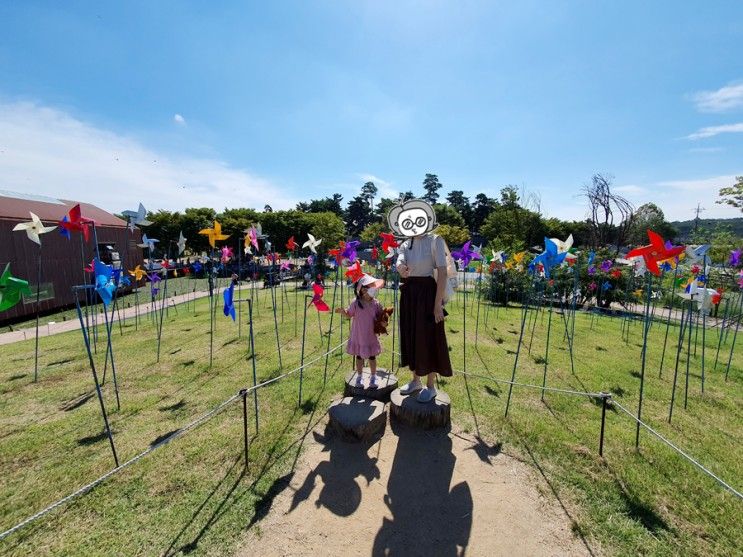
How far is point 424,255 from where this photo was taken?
13.4 ft

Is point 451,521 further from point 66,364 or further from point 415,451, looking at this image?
point 66,364

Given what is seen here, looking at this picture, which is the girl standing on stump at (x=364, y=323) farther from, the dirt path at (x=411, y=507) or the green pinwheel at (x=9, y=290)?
the green pinwheel at (x=9, y=290)

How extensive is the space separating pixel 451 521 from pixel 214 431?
9.84ft

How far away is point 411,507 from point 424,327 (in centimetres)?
188

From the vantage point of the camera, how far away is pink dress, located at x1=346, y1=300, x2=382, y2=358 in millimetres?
4781

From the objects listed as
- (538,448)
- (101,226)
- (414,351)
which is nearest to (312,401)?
(414,351)

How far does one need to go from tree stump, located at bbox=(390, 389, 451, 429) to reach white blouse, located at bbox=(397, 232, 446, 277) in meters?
1.64

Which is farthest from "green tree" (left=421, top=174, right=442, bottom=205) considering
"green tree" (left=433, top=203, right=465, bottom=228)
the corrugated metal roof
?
the corrugated metal roof

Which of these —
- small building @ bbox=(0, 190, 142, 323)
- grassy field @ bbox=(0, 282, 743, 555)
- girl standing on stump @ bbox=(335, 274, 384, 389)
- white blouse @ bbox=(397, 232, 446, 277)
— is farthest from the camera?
small building @ bbox=(0, 190, 142, 323)

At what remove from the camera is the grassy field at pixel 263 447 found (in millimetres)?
2791

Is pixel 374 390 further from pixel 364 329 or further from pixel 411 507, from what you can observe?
pixel 411 507

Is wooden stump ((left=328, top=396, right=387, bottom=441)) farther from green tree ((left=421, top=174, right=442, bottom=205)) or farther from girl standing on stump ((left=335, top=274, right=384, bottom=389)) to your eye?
green tree ((left=421, top=174, right=442, bottom=205))
